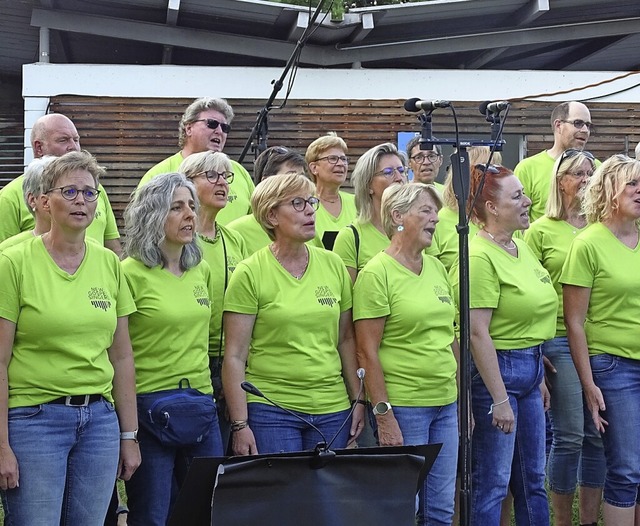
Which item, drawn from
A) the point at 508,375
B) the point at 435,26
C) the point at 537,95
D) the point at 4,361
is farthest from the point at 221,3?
→ the point at 4,361

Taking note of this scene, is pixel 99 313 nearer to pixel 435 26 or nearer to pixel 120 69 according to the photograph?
pixel 120 69

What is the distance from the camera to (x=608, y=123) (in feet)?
36.3

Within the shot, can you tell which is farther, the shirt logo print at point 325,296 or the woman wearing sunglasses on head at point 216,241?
the woman wearing sunglasses on head at point 216,241

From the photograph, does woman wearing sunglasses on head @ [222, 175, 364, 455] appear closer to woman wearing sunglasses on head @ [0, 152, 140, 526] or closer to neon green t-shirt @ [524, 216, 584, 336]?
woman wearing sunglasses on head @ [0, 152, 140, 526]

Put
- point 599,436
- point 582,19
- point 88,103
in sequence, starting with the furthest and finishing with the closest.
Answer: point 582,19 < point 88,103 < point 599,436

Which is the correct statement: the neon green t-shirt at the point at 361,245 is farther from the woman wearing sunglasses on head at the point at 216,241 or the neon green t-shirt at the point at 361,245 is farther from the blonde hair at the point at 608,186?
the blonde hair at the point at 608,186

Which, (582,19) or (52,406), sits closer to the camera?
(52,406)

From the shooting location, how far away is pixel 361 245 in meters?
5.63

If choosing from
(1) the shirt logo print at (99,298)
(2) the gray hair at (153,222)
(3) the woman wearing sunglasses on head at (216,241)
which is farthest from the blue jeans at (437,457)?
(1) the shirt logo print at (99,298)

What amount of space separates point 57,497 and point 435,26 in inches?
336

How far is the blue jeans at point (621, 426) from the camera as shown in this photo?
549cm

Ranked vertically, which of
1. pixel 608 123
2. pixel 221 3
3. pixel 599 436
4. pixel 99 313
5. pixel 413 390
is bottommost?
pixel 599 436

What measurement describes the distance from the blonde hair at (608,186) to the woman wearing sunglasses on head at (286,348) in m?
1.66

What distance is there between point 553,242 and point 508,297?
3.02 ft
